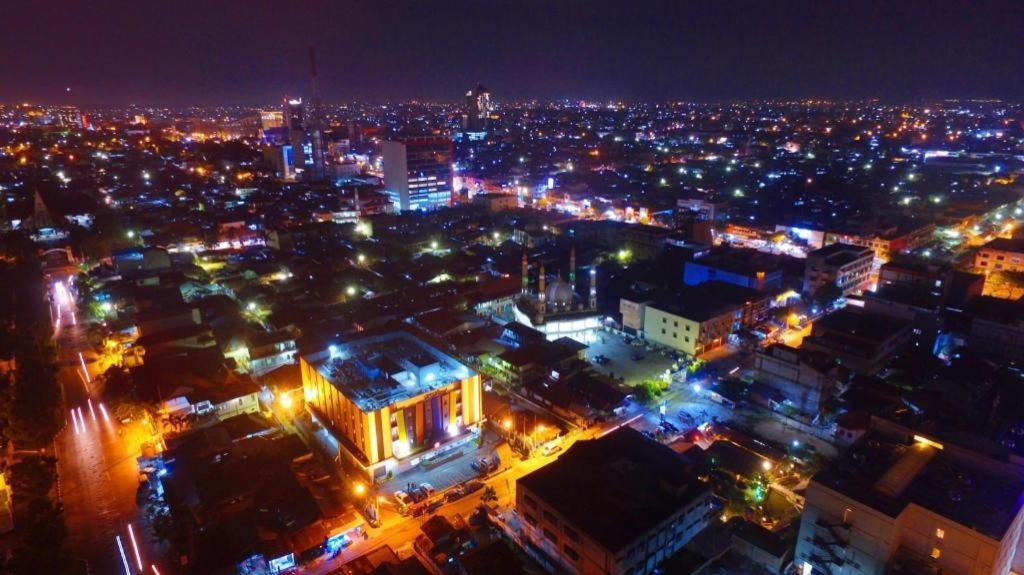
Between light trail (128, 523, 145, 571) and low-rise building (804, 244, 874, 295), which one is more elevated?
low-rise building (804, 244, 874, 295)

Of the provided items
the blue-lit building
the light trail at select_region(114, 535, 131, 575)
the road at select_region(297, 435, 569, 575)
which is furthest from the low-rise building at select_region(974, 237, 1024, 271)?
the light trail at select_region(114, 535, 131, 575)

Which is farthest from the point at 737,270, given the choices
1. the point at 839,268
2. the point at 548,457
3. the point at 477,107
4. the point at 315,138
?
the point at 477,107

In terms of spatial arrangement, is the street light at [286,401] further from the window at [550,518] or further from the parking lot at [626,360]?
the parking lot at [626,360]

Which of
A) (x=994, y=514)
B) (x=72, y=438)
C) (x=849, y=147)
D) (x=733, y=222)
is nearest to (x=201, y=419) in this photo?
(x=72, y=438)

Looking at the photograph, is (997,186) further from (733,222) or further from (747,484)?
(747,484)

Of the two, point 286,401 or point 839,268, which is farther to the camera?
point 839,268

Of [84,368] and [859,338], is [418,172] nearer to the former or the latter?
[84,368]

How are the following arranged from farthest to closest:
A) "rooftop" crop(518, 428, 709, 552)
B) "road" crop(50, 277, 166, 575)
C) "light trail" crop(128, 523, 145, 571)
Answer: "road" crop(50, 277, 166, 575) → "light trail" crop(128, 523, 145, 571) → "rooftop" crop(518, 428, 709, 552)

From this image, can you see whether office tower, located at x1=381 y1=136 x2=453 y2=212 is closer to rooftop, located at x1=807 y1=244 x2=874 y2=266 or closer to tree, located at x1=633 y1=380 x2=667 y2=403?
rooftop, located at x1=807 y1=244 x2=874 y2=266
